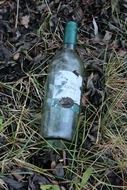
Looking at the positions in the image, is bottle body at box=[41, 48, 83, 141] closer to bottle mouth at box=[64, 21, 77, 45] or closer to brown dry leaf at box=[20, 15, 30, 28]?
bottle mouth at box=[64, 21, 77, 45]

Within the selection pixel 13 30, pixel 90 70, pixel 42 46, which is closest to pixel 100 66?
pixel 90 70

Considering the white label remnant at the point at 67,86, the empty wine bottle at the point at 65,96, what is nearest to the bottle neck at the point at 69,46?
the empty wine bottle at the point at 65,96

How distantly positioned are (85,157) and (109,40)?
0.59 metres

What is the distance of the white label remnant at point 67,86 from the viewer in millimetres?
2135

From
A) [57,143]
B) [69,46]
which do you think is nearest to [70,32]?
[69,46]

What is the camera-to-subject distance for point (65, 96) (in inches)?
84.1

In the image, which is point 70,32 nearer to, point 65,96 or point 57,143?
point 65,96

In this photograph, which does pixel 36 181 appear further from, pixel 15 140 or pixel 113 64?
pixel 113 64

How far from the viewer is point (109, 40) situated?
244 centimetres

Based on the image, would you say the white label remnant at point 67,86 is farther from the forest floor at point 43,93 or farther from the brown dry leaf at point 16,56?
the brown dry leaf at point 16,56

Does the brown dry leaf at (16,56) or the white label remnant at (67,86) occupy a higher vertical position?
the brown dry leaf at (16,56)

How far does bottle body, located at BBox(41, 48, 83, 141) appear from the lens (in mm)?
2143

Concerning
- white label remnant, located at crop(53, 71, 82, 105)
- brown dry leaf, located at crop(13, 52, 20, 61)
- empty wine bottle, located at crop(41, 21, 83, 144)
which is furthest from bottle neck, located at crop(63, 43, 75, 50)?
brown dry leaf, located at crop(13, 52, 20, 61)

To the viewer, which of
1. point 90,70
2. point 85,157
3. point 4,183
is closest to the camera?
point 4,183
